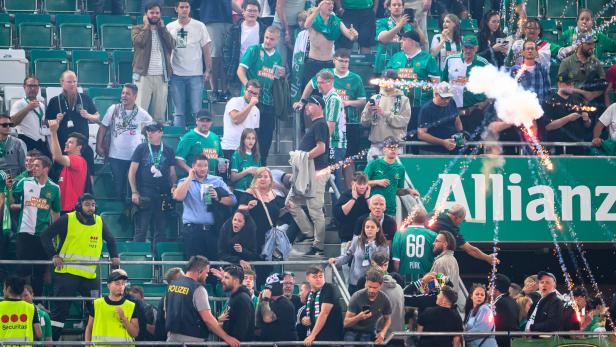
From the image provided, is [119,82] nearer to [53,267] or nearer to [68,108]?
[68,108]

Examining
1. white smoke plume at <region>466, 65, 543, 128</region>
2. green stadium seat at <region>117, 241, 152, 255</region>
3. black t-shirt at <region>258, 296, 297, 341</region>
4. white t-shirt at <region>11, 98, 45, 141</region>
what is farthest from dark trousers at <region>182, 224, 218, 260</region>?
white smoke plume at <region>466, 65, 543, 128</region>

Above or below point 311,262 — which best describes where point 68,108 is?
above

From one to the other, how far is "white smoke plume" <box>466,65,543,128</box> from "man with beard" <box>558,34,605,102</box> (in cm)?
80

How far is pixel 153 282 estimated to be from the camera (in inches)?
810

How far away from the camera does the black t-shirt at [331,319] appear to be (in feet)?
57.6

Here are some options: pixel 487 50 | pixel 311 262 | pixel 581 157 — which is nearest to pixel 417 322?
pixel 311 262

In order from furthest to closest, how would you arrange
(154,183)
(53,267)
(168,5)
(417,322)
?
(168,5), (154,183), (53,267), (417,322)

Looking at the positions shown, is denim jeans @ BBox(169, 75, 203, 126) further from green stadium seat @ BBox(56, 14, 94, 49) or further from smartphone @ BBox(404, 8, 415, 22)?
smartphone @ BBox(404, 8, 415, 22)

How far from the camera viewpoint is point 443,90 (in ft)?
71.5

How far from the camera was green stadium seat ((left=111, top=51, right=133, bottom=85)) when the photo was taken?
2425 cm

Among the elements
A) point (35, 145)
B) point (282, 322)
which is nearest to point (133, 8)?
point (35, 145)

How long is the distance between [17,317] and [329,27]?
7.37 metres

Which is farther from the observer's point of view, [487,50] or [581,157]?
[487,50]

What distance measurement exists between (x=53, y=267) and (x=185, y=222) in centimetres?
181
